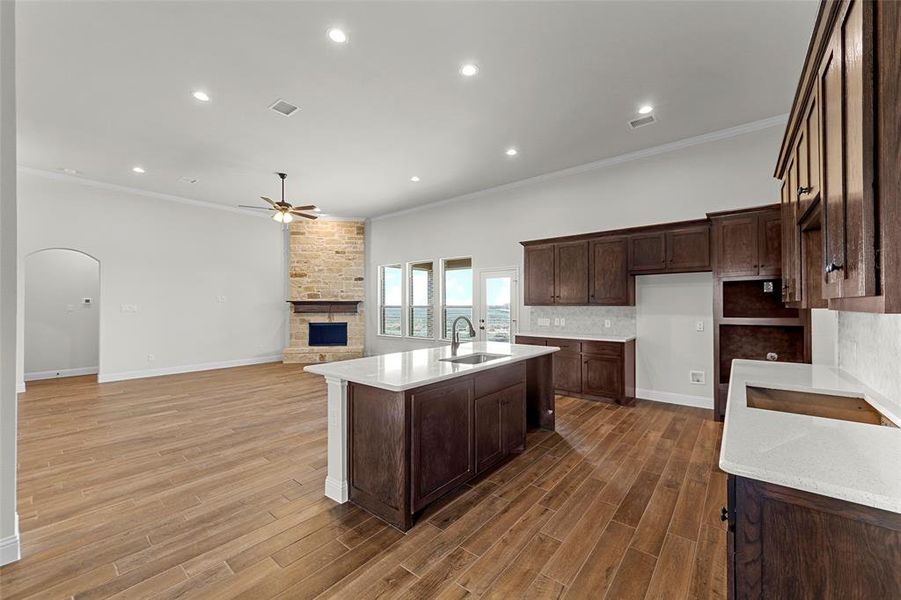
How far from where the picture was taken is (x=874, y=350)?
1812mm

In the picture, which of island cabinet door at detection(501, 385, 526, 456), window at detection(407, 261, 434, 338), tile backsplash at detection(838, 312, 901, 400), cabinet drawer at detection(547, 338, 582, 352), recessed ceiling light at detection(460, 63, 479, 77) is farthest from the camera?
window at detection(407, 261, 434, 338)

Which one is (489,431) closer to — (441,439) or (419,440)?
(441,439)

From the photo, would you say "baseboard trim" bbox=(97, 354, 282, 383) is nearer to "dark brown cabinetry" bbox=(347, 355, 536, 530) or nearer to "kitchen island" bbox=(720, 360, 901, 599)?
"dark brown cabinetry" bbox=(347, 355, 536, 530)

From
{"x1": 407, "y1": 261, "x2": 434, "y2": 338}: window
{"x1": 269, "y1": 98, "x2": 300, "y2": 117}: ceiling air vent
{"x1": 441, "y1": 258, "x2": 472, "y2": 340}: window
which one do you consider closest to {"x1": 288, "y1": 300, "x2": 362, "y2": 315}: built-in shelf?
{"x1": 407, "y1": 261, "x2": 434, "y2": 338}: window

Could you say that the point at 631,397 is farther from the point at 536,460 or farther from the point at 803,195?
the point at 803,195

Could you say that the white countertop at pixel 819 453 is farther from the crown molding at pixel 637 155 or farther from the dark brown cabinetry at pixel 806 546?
the crown molding at pixel 637 155

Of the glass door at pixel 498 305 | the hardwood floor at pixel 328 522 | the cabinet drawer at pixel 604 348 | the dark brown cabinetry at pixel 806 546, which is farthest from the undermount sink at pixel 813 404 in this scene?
the glass door at pixel 498 305

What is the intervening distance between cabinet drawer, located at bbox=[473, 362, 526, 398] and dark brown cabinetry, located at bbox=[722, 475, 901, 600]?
5.99 ft

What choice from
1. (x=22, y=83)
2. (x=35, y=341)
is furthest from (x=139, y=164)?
(x=35, y=341)

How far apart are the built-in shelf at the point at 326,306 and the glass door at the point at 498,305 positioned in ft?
11.2

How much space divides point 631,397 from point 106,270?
28.3 ft

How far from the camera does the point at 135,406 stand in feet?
16.1

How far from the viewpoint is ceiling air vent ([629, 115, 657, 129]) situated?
412 cm

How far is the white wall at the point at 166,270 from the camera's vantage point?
6.02m
